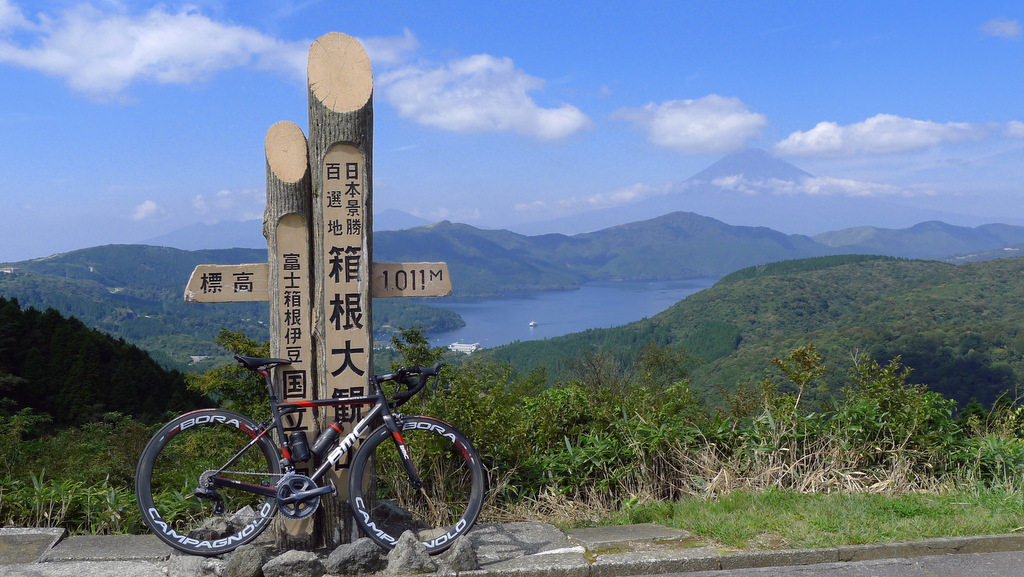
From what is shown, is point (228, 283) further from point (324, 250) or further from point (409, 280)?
point (409, 280)

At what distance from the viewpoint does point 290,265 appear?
3.91m

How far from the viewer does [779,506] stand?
4.16 meters

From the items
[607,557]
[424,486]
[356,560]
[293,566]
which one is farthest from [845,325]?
[293,566]

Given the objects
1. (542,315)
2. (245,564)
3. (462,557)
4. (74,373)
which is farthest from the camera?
(542,315)

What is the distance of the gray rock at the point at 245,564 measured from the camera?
3275mm

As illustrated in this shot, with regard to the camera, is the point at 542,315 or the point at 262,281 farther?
the point at 542,315

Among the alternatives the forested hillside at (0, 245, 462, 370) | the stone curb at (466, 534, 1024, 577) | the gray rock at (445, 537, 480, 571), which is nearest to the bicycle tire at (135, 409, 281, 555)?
the gray rock at (445, 537, 480, 571)

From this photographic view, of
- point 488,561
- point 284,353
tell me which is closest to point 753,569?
point 488,561

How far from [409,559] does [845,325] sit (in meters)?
68.9

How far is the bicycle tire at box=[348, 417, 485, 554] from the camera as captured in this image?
11.9 ft

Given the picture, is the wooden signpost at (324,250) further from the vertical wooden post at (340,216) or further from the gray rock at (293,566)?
the gray rock at (293,566)

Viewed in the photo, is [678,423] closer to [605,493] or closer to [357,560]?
[605,493]

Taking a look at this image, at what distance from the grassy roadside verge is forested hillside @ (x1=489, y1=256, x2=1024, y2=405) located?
95.7 ft

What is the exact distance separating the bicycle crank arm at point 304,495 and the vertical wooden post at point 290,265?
0.89 ft
